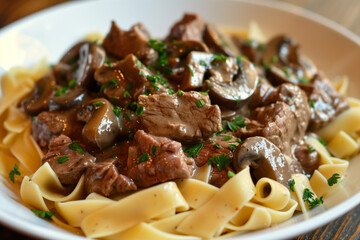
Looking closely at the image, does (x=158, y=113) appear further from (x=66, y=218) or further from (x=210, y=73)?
(x=66, y=218)

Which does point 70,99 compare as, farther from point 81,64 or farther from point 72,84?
point 81,64

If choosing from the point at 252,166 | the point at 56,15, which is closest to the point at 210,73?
the point at 252,166

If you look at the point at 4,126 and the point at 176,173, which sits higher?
the point at 176,173

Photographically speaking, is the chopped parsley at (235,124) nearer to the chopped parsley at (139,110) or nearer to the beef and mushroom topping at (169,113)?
the beef and mushroom topping at (169,113)

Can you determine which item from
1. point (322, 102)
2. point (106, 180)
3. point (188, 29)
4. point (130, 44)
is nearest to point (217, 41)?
point (188, 29)

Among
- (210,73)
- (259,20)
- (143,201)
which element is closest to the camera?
(143,201)

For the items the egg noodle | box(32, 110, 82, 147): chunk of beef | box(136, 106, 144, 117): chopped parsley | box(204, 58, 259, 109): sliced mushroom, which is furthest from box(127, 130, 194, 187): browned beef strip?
box(32, 110, 82, 147): chunk of beef

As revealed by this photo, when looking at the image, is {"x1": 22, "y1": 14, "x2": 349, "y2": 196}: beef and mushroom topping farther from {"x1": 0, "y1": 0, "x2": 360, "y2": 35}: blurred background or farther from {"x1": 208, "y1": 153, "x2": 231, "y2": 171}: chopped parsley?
{"x1": 0, "y1": 0, "x2": 360, "y2": 35}: blurred background
